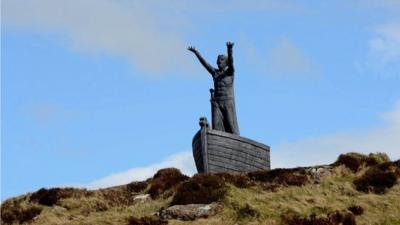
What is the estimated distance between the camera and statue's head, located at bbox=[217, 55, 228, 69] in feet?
124

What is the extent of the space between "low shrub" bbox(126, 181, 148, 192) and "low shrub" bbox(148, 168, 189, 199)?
1.34ft

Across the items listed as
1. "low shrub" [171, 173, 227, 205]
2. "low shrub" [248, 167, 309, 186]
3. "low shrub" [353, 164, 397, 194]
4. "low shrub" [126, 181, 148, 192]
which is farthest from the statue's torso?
"low shrub" [353, 164, 397, 194]

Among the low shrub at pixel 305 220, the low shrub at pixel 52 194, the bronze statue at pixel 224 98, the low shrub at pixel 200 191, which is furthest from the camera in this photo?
the bronze statue at pixel 224 98

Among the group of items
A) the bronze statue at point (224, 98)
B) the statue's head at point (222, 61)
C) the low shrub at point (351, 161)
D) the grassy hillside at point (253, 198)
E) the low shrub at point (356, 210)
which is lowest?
the low shrub at point (356, 210)

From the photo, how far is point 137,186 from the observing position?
123 feet

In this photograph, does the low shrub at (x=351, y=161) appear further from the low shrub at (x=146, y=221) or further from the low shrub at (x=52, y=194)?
the low shrub at (x=52, y=194)

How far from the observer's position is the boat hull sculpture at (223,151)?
35688 mm

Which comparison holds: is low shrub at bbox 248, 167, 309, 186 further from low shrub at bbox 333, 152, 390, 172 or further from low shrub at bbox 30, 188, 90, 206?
low shrub at bbox 30, 188, 90, 206

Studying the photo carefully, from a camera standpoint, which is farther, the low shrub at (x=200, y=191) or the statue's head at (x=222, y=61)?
the statue's head at (x=222, y=61)

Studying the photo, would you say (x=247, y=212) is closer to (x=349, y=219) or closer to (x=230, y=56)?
(x=349, y=219)

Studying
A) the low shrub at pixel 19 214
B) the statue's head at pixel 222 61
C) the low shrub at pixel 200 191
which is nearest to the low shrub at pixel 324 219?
the low shrub at pixel 200 191

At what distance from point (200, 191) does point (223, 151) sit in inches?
138

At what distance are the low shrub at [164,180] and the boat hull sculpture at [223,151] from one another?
124 centimetres

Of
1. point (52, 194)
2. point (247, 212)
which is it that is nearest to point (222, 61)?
point (247, 212)
